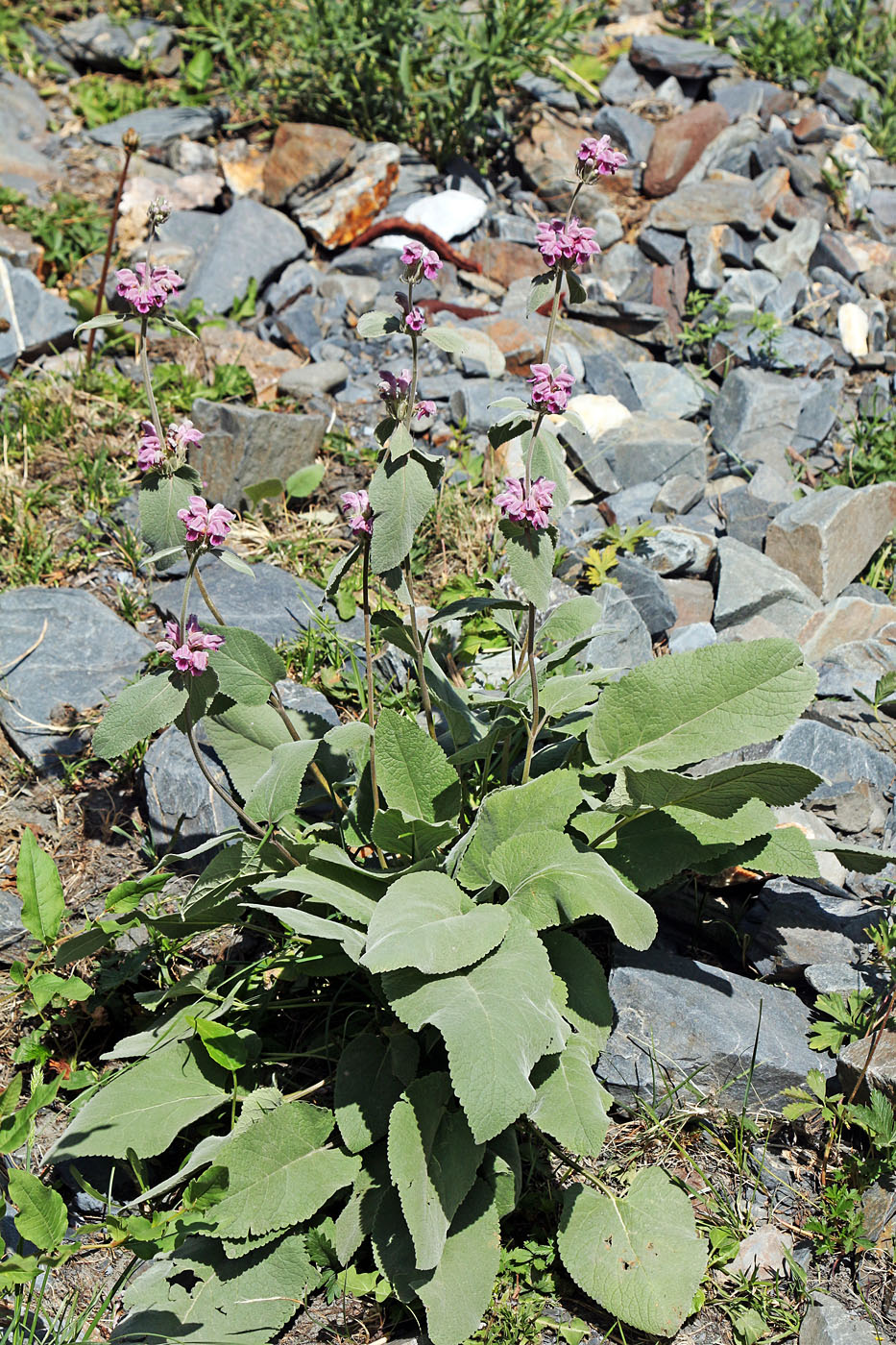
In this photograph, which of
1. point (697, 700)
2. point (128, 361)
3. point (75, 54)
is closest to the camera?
point (697, 700)

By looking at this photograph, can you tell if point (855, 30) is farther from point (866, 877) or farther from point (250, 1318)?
point (250, 1318)

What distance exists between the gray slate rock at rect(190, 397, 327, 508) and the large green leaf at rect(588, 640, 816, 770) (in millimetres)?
2084

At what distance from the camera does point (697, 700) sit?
2846 mm

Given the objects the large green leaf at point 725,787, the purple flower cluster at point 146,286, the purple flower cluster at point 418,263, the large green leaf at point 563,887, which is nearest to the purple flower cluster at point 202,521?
the purple flower cluster at point 146,286

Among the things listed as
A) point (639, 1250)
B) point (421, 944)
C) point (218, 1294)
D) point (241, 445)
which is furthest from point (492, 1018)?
point (241, 445)

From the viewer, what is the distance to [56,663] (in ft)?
12.2

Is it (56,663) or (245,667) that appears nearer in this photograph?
(245,667)

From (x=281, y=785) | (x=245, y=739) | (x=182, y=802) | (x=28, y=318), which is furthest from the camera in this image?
(x=28, y=318)

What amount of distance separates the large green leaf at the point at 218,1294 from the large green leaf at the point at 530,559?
1.49 metres

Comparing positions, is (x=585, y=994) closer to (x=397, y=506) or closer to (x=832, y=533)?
(x=397, y=506)

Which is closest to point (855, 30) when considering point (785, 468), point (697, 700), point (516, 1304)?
point (785, 468)

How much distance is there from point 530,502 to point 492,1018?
1047mm

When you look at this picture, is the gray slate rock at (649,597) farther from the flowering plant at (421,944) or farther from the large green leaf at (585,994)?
the large green leaf at (585,994)

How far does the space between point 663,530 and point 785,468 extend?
909 millimetres
